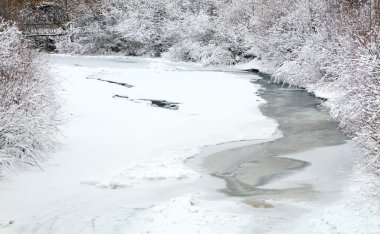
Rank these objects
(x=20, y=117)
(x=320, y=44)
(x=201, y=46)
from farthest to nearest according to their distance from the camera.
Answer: (x=201, y=46) < (x=320, y=44) < (x=20, y=117)

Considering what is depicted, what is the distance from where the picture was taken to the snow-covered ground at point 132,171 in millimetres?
8930

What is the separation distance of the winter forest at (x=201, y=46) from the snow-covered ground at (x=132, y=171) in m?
0.78

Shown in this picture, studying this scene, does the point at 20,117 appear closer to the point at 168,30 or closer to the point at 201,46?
the point at 201,46

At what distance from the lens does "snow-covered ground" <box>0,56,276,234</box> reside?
893cm

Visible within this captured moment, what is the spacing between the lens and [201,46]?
41.4 m

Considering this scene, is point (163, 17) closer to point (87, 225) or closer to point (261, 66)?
point (261, 66)

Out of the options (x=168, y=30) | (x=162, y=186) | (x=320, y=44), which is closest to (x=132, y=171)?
(x=162, y=186)

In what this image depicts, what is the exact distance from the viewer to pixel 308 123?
1798 cm

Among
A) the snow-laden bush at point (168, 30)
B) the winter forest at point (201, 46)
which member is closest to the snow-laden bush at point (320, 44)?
the winter forest at point (201, 46)

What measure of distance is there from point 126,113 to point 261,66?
18.2 meters

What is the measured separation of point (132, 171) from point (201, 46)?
99.8 ft

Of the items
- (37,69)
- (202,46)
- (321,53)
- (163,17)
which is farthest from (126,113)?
(163,17)

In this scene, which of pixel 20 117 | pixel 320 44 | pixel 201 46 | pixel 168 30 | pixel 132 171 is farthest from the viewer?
pixel 168 30

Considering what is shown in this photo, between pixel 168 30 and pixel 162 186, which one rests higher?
pixel 168 30
